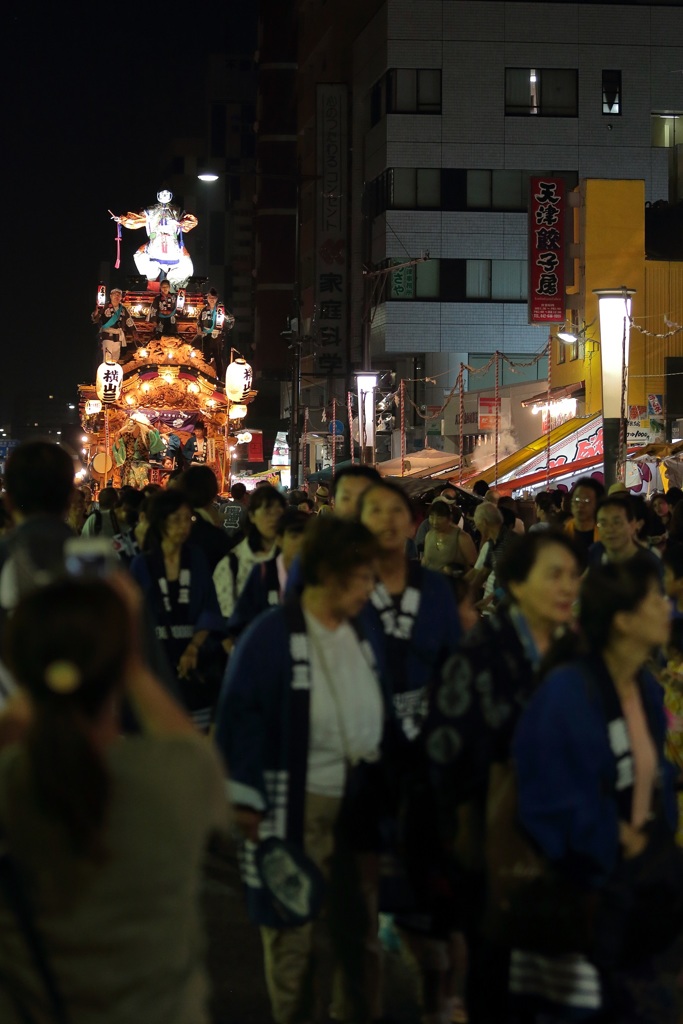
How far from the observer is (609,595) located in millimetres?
3842

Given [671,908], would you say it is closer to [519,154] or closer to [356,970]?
[356,970]

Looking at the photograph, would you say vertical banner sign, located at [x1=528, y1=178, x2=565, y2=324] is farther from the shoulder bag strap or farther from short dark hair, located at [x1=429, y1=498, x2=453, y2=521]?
the shoulder bag strap

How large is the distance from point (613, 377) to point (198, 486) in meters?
5.89

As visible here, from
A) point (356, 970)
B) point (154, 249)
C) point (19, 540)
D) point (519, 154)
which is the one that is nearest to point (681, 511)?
point (356, 970)

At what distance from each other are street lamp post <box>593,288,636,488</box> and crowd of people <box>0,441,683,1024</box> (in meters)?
8.18

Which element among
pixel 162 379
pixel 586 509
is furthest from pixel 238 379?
pixel 586 509

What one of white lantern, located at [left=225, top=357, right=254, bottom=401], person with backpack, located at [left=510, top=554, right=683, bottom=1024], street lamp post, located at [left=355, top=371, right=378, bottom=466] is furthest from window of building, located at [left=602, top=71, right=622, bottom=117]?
person with backpack, located at [left=510, top=554, right=683, bottom=1024]

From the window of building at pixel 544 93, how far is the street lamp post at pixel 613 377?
31108 millimetres

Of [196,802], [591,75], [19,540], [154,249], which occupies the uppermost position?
[591,75]

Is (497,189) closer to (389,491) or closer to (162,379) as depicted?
(162,379)

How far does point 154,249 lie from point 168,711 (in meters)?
48.4

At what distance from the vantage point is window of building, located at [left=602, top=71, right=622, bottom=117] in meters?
43.6

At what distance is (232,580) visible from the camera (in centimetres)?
822

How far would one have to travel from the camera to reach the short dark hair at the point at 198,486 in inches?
361
